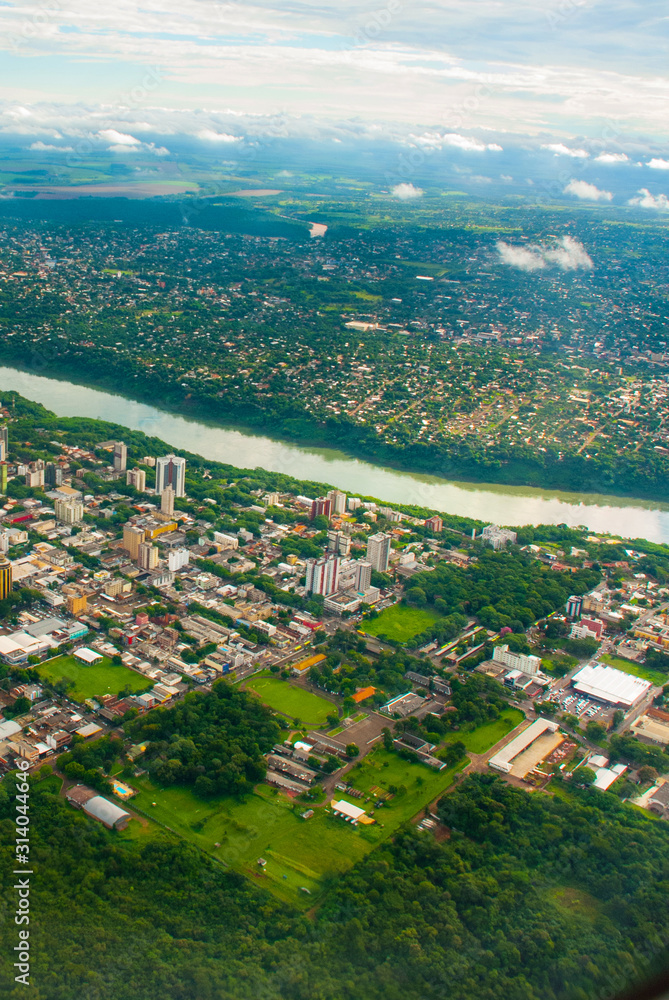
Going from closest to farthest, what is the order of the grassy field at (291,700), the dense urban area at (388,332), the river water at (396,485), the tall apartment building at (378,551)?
1. the grassy field at (291,700)
2. the tall apartment building at (378,551)
3. the river water at (396,485)
4. the dense urban area at (388,332)

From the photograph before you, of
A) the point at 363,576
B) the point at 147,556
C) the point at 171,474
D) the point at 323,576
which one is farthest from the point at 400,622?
the point at 171,474

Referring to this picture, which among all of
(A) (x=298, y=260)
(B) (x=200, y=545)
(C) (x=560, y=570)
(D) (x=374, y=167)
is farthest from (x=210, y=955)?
(D) (x=374, y=167)

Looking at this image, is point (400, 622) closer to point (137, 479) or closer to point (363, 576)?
point (363, 576)

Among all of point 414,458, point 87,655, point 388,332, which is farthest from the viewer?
point 388,332

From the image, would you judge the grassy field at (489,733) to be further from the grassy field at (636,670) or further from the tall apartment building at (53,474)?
the tall apartment building at (53,474)

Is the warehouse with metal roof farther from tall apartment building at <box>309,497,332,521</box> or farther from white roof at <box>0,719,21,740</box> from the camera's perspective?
tall apartment building at <box>309,497,332,521</box>

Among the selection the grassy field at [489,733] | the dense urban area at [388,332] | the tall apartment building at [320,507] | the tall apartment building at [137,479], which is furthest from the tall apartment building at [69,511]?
the grassy field at [489,733]
